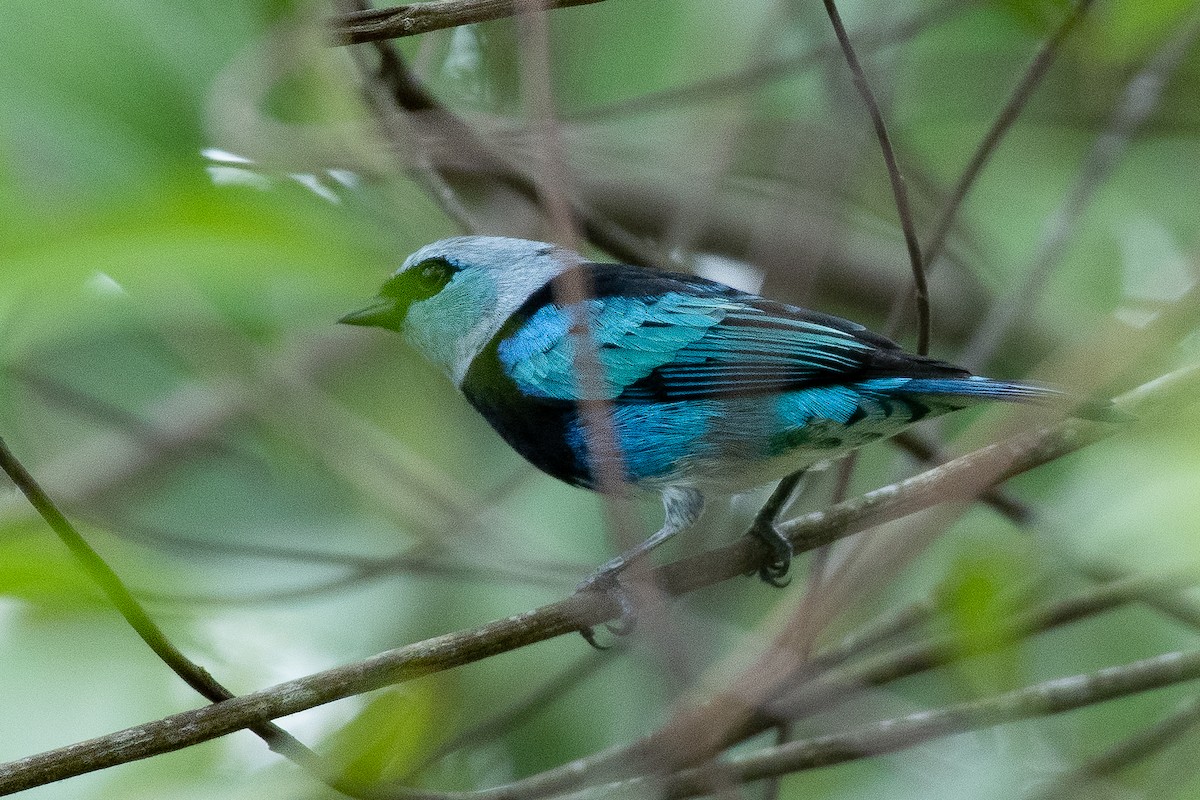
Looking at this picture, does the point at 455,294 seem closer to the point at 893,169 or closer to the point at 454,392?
the point at 454,392

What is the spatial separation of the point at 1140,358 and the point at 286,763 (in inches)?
87.7

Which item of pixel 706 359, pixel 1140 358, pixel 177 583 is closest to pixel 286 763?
pixel 177 583

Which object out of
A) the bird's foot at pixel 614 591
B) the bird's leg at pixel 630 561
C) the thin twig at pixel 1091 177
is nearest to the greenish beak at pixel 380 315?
the bird's leg at pixel 630 561

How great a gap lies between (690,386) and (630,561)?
30.7 inches

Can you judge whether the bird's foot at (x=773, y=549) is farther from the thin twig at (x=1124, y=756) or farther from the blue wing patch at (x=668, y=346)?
the thin twig at (x=1124, y=756)

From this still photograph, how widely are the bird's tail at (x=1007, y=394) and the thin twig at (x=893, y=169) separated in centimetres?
11

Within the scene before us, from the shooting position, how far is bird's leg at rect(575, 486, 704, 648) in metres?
3.38

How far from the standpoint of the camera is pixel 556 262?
439 cm

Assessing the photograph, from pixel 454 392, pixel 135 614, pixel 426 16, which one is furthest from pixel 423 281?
pixel 135 614

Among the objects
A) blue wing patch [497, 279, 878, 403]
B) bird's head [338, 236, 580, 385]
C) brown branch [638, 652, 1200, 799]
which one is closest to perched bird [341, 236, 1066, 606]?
blue wing patch [497, 279, 878, 403]

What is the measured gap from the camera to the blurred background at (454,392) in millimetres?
2637

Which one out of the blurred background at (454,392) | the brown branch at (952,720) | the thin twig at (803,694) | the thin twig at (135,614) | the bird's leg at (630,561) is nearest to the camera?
the thin twig at (135,614)

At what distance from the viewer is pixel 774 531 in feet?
12.5

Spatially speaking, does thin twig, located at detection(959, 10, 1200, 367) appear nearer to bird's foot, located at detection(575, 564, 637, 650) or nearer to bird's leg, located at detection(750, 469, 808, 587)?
bird's leg, located at detection(750, 469, 808, 587)
